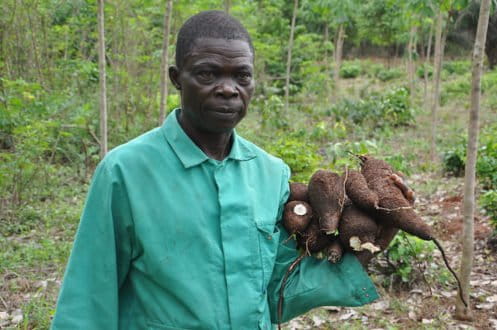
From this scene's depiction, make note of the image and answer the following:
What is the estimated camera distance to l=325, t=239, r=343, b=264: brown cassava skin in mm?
1702

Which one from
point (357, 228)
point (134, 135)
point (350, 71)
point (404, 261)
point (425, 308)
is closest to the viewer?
point (357, 228)

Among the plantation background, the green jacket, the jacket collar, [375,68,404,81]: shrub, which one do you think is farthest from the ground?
[375,68,404,81]: shrub

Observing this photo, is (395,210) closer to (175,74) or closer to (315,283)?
(315,283)

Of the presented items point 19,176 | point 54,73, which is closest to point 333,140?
point 54,73

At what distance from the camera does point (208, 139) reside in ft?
5.42

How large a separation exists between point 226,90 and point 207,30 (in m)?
0.19

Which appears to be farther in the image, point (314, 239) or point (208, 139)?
point (314, 239)

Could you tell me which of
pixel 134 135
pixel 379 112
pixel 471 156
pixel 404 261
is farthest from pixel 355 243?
pixel 379 112

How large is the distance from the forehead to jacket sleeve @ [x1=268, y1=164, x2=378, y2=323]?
1.97 feet

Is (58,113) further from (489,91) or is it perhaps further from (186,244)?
(489,91)

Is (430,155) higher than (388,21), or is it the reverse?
(388,21)

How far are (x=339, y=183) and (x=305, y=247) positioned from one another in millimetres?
249

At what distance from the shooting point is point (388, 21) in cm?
2092

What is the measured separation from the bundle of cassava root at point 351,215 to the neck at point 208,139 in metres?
0.32
